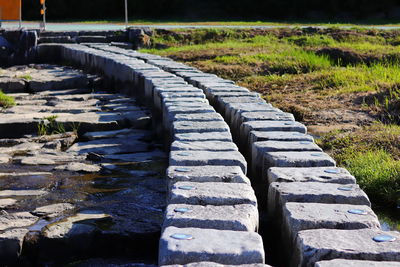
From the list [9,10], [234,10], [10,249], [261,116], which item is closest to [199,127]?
[261,116]

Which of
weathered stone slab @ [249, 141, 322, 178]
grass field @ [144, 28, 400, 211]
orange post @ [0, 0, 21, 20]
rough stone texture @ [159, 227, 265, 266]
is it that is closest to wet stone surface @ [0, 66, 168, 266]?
weathered stone slab @ [249, 141, 322, 178]

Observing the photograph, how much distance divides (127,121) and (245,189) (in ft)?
11.2

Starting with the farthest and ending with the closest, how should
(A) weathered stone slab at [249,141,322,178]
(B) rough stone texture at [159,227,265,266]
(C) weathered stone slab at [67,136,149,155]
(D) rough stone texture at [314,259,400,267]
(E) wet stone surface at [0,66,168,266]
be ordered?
(C) weathered stone slab at [67,136,149,155] < (A) weathered stone slab at [249,141,322,178] < (E) wet stone surface at [0,66,168,266] < (B) rough stone texture at [159,227,265,266] < (D) rough stone texture at [314,259,400,267]

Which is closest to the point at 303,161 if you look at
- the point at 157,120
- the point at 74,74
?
the point at 157,120

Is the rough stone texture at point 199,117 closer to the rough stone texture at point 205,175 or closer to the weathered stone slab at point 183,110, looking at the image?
the weathered stone slab at point 183,110

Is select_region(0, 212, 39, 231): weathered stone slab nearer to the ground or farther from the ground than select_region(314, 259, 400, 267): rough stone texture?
nearer to the ground

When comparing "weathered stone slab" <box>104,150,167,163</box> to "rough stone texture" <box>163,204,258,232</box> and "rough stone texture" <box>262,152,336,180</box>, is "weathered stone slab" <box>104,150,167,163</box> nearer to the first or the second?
"rough stone texture" <box>262,152,336,180</box>

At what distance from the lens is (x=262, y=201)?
374cm

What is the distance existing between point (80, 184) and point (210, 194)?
5.50 feet

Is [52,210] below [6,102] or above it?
below

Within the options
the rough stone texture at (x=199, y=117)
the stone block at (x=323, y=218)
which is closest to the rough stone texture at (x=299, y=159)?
the stone block at (x=323, y=218)

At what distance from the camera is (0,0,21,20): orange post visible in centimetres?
1522

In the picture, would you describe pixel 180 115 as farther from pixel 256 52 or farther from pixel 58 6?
pixel 58 6

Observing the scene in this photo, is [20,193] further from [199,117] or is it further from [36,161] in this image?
[199,117]
